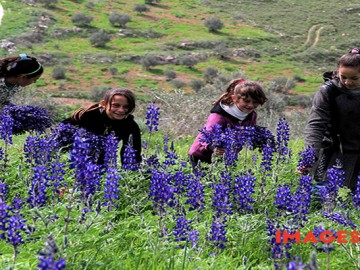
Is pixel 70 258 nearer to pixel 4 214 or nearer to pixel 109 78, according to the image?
pixel 4 214

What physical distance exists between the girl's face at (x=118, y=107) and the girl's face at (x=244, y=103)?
102 cm

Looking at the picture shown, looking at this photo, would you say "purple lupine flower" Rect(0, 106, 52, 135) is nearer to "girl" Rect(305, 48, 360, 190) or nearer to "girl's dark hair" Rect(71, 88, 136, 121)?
"girl's dark hair" Rect(71, 88, 136, 121)

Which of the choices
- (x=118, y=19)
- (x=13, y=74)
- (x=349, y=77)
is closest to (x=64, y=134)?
(x=13, y=74)

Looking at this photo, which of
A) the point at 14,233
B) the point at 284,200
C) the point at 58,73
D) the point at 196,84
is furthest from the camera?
the point at 58,73

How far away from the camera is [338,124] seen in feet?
16.1

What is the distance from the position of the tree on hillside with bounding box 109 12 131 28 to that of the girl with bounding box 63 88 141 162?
4845 centimetres

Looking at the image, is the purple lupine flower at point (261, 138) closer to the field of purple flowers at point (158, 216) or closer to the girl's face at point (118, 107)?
the field of purple flowers at point (158, 216)

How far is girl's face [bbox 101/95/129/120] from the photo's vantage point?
518cm

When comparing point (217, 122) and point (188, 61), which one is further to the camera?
point (188, 61)

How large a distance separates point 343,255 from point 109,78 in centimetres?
3528

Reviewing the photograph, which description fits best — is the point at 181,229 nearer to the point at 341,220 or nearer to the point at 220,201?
the point at 220,201

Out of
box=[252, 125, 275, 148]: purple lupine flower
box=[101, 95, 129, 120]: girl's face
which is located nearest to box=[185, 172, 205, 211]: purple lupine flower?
box=[252, 125, 275, 148]: purple lupine flower

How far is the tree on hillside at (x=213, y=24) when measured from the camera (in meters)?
55.3

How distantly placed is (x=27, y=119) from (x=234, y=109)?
1908 millimetres
